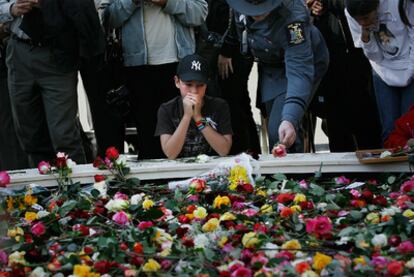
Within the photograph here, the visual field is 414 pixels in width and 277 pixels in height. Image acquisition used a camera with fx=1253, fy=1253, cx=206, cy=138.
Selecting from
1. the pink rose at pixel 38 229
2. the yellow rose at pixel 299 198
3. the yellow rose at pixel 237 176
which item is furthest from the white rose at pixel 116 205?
the yellow rose at pixel 299 198

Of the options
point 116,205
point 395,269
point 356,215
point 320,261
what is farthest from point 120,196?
point 395,269

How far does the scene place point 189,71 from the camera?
763cm

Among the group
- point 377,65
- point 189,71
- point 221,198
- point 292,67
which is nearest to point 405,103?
point 377,65

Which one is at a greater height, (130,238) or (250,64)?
(250,64)

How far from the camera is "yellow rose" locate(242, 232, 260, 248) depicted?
483 centimetres

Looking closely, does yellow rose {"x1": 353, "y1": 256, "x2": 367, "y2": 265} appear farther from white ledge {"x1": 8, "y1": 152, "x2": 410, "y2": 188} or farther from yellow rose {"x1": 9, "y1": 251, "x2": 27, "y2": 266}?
white ledge {"x1": 8, "y1": 152, "x2": 410, "y2": 188}

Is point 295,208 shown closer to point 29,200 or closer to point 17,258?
point 17,258

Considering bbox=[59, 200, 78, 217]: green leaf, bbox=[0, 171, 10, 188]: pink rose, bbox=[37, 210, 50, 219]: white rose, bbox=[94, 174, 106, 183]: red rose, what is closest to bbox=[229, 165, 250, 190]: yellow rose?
bbox=[94, 174, 106, 183]: red rose

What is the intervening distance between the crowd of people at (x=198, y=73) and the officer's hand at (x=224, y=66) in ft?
0.03

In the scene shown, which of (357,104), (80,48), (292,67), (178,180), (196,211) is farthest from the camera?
(357,104)

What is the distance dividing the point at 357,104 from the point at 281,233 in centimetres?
416

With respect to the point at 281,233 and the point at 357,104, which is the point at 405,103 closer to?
the point at 357,104

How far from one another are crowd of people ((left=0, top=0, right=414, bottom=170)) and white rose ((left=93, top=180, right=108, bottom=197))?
1142mm

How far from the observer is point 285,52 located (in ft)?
24.5
